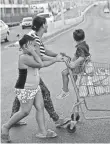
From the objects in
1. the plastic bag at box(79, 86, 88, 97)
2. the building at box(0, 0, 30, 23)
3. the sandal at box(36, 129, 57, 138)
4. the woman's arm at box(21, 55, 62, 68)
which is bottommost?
the building at box(0, 0, 30, 23)

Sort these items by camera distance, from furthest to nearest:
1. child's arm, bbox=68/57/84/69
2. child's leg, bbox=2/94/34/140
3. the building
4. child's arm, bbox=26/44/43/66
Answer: the building, child's arm, bbox=68/57/84/69, child's leg, bbox=2/94/34/140, child's arm, bbox=26/44/43/66

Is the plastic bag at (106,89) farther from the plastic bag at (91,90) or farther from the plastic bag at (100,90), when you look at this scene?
the plastic bag at (91,90)

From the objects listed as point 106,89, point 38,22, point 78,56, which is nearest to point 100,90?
point 106,89

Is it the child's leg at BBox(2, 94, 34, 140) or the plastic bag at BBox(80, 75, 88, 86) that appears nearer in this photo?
the child's leg at BBox(2, 94, 34, 140)

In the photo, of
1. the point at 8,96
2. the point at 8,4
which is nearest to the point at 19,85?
the point at 8,96

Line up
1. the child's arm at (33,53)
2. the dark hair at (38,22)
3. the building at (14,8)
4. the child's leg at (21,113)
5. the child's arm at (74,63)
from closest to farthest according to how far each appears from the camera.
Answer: the child's arm at (33,53)
the child's leg at (21,113)
the child's arm at (74,63)
the dark hair at (38,22)
the building at (14,8)

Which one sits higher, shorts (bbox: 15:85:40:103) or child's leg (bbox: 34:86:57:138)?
shorts (bbox: 15:85:40:103)

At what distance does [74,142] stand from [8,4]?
91.8m

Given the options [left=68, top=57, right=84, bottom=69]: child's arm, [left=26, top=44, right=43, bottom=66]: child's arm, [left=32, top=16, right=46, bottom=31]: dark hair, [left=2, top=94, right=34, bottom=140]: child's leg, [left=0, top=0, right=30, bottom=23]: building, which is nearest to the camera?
[left=26, top=44, right=43, bottom=66]: child's arm

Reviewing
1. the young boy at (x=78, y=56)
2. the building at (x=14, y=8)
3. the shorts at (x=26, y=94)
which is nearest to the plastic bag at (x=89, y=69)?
the young boy at (x=78, y=56)

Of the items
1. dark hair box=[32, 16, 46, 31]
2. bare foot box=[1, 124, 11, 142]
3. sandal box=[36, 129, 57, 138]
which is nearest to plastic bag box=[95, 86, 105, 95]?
sandal box=[36, 129, 57, 138]

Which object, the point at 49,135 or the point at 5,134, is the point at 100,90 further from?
the point at 5,134

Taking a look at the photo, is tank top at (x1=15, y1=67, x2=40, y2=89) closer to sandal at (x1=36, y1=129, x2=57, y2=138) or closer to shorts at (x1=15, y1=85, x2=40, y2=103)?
shorts at (x1=15, y1=85, x2=40, y2=103)

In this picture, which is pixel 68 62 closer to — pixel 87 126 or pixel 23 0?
pixel 87 126
